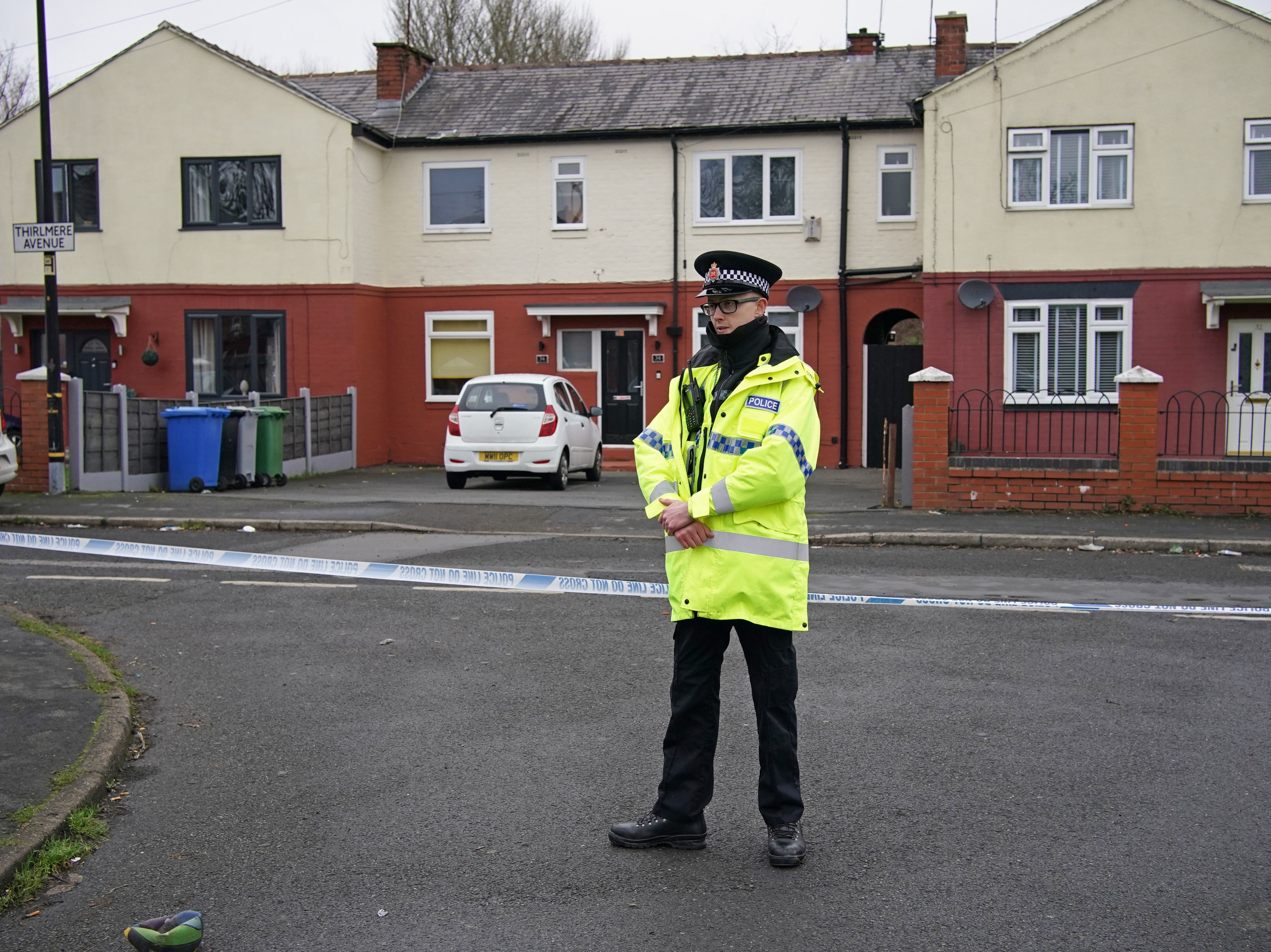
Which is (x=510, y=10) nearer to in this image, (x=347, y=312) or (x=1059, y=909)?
(x=347, y=312)

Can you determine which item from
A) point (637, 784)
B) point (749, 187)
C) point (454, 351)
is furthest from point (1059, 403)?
point (637, 784)

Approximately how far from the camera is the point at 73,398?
16.3m

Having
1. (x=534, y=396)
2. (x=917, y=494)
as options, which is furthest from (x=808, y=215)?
(x=917, y=494)

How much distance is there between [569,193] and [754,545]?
21.1 metres

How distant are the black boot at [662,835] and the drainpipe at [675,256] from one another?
19.5 metres

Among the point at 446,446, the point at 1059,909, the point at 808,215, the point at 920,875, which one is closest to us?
the point at 1059,909

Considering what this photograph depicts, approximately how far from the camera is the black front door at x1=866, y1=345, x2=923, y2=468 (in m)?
23.4

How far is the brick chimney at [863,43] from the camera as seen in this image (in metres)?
25.0

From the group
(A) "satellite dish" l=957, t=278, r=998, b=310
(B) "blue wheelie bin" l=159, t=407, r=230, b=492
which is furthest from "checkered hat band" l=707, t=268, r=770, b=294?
(A) "satellite dish" l=957, t=278, r=998, b=310

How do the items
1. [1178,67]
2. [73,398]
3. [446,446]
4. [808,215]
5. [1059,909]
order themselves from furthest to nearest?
[808,215] → [1178,67] → [446,446] → [73,398] → [1059,909]

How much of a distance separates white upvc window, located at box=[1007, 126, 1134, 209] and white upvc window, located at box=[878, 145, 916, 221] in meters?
2.12

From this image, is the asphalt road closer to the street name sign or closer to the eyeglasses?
the eyeglasses

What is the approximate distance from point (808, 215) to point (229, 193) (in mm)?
10926

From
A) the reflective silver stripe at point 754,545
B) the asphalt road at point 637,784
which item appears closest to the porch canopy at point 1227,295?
the asphalt road at point 637,784
